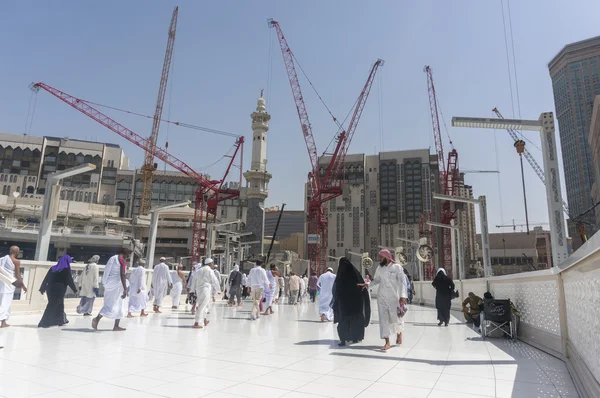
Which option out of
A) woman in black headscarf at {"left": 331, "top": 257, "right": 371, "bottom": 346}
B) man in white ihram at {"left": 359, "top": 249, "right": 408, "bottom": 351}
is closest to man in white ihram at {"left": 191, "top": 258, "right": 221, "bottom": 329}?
woman in black headscarf at {"left": 331, "top": 257, "right": 371, "bottom": 346}

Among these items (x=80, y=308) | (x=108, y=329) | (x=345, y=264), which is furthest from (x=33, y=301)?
(x=345, y=264)

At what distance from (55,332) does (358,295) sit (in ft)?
15.7

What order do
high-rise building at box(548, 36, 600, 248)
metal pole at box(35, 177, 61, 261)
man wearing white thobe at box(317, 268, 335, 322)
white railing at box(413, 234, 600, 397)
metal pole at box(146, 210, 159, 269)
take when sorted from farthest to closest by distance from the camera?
high-rise building at box(548, 36, 600, 248) → metal pole at box(146, 210, 159, 269) → man wearing white thobe at box(317, 268, 335, 322) → metal pole at box(35, 177, 61, 261) → white railing at box(413, 234, 600, 397)

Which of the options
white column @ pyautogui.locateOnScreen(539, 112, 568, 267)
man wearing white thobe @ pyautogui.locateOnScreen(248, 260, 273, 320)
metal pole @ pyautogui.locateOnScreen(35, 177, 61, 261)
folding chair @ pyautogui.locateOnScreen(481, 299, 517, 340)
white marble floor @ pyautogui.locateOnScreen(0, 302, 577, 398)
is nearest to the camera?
white marble floor @ pyautogui.locateOnScreen(0, 302, 577, 398)

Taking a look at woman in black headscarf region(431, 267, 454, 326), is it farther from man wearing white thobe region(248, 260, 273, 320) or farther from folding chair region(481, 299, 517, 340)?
man wearing white thobe region(248, 260, 273, 320)

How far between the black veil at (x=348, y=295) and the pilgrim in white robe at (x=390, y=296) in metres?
0.50

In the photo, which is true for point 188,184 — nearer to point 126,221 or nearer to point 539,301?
point 126,221

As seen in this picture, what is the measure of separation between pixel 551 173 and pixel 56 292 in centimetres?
867

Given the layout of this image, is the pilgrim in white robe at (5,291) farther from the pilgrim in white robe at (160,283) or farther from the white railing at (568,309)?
the white railing at (568,309)

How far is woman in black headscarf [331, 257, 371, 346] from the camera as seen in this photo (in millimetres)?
6020

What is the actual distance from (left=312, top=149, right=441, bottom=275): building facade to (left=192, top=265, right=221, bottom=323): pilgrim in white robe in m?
70.7

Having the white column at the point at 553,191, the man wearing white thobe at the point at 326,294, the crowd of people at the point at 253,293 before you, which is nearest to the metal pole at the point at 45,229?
the crowd of people at the point at 253,293

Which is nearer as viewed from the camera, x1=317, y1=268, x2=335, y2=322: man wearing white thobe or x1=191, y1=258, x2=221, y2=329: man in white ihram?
x1=191, y1=258, x2=221, y2=329: man in white ihram

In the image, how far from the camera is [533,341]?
19.8 feet
